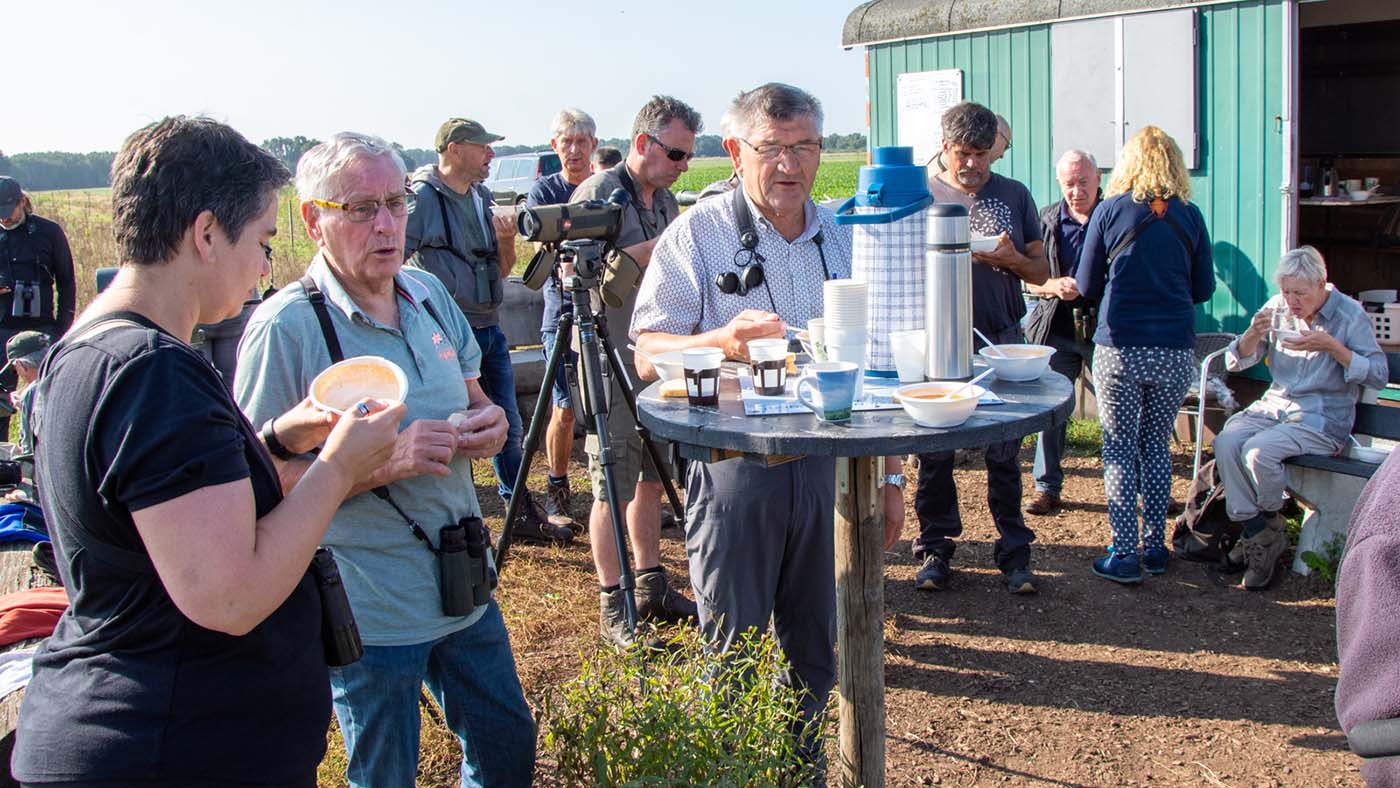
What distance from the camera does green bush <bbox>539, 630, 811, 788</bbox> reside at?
220cm

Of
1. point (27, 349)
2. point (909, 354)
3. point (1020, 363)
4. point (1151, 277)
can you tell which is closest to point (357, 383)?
point (909, 354)

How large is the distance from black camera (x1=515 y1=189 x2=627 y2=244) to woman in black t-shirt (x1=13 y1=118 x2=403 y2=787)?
2.10 metres

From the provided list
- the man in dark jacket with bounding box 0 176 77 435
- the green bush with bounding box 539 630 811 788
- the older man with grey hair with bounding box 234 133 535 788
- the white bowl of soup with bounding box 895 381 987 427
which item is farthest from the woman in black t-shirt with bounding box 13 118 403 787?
the man in dark jacket with bounding box 0 176 77 435

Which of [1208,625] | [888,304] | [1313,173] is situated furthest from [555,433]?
[1313,173]

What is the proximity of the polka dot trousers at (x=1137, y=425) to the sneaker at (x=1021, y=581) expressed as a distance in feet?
1.43

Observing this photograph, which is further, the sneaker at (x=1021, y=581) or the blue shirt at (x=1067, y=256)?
the blue shirt at (x=1067, y=256)

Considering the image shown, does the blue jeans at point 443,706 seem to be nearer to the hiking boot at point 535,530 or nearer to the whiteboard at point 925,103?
the hiking boot at point 535,530

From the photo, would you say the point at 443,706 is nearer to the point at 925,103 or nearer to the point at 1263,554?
the point at 1263,554

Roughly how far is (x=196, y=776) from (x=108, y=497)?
1.42ft

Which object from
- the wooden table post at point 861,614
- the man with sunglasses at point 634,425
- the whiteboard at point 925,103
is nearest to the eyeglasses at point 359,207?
the wooden table post at point 861,614

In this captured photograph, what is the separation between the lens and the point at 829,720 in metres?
3.39

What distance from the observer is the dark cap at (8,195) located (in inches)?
278

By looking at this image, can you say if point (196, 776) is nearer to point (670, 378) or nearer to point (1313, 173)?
point (670, 378)

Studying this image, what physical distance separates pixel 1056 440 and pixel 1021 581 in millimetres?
1328
